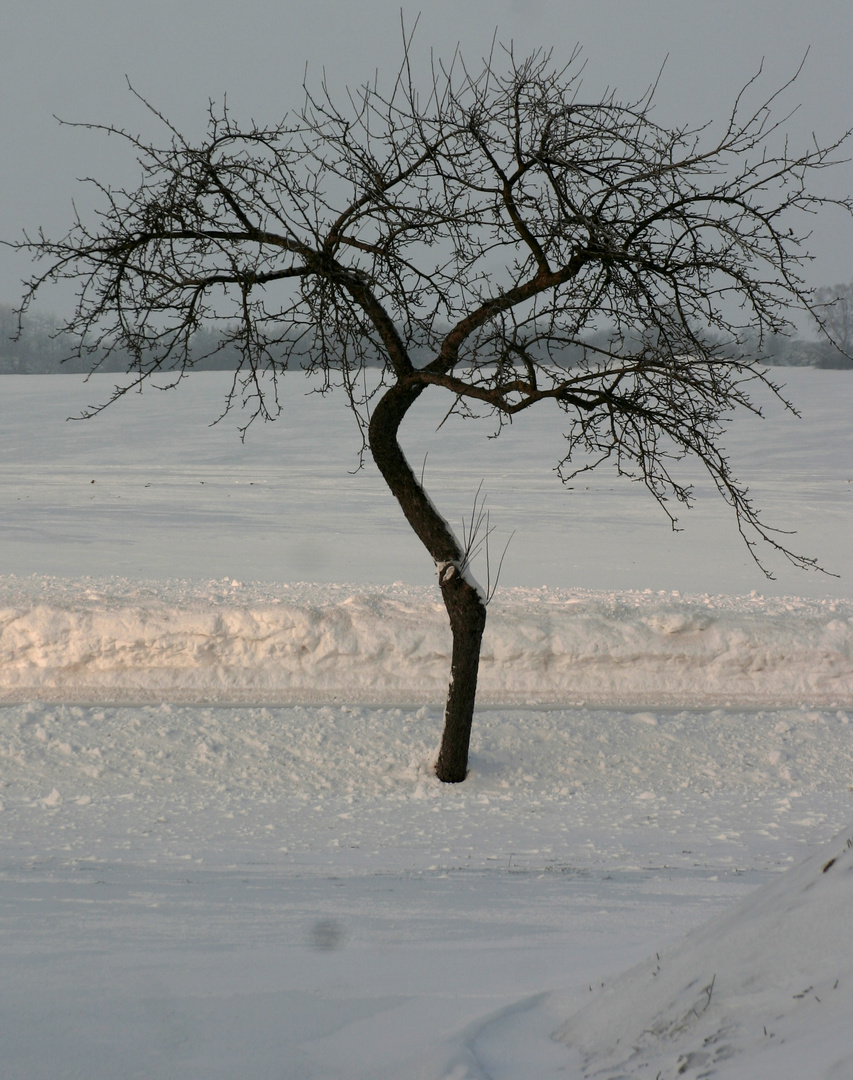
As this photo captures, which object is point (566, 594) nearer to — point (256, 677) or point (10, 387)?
point (256, 677)

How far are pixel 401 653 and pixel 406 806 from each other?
3387 mm

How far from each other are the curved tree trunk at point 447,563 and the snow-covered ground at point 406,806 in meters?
0.54

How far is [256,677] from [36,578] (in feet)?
13.7

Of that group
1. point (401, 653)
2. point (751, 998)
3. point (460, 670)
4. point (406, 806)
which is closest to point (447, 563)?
point (460, 670)

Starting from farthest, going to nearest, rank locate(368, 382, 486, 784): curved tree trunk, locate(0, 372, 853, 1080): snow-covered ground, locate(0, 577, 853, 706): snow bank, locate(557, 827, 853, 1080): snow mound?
locate(0, 577, 853, 706): snow bank → locate(368, 382, 486, 784): curved tree trunk → locate(0, 372, 853, 1080): snow-covered ground → locate(557, 827, 853, 1080): snow mound

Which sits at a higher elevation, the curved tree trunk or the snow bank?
the curved tree trunk

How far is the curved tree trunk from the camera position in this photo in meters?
6.66

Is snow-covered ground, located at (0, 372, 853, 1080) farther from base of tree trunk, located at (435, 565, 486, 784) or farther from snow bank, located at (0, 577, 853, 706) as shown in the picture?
base of tree trunk, located at (435, 565, 486, 784)

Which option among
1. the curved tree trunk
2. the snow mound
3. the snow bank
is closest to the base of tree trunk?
the curved tree trunk

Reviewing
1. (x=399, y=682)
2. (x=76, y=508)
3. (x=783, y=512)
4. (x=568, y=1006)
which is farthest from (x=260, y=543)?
(x=568, y=1006)

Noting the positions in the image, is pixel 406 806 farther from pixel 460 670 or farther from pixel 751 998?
pixel 751 998

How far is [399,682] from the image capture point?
9.52 m

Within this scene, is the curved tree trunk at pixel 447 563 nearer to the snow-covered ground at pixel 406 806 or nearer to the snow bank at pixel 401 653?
the snow-covered ground at pixel 406 806

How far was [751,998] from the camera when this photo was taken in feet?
6.52
